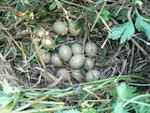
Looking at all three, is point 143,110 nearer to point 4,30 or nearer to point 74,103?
point 74,103

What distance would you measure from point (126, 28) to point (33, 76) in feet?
1.93

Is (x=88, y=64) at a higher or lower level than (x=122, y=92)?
higher

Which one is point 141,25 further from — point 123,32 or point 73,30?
point 73,30

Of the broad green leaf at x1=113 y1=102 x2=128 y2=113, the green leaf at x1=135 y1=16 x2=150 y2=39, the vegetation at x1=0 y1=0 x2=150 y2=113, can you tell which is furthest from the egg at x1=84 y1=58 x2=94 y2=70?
the broad green leaf at x1=113 y1=102 x2=128 y2=113

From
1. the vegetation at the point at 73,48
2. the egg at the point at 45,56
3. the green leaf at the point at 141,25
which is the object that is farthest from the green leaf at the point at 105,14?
the egg at the point at 45,56

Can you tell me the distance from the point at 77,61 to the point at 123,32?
339mm

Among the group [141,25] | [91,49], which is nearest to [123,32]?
[141,25]

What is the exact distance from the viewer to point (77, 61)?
6.75 feet

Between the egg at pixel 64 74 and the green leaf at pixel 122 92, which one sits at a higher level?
the egg at pixel 64 74

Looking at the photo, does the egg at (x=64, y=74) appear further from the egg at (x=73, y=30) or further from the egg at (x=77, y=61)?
the egg at (x=73, y=30)

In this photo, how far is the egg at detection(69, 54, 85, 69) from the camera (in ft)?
6.75

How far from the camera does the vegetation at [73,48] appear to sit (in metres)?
1.86

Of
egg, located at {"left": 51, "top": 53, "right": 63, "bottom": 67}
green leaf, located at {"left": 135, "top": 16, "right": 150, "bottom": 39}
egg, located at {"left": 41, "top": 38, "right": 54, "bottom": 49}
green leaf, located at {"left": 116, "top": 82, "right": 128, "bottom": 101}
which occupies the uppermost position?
egg, located at {"left": 41, "top": 38, "right": 54, "bottom": 49}

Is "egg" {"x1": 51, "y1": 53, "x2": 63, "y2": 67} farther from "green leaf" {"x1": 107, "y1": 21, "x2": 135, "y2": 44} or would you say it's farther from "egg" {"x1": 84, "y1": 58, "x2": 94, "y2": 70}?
"green leaf" {"x1": 107, "y1": 21, "x2": 135, "y2": 44}
